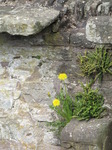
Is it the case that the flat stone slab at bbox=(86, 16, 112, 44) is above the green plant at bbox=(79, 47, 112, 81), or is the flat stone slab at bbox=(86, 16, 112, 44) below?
above

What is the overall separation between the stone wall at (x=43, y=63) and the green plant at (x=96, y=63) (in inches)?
2.5

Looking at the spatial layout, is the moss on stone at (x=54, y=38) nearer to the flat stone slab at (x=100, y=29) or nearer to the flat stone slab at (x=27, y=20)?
the flat stone slab at (x=27, y=20)

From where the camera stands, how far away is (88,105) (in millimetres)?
3484

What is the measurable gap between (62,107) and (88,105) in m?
0.29

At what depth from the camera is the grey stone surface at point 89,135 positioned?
10.7ft

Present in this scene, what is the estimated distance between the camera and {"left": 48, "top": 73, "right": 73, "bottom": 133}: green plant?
3.55 m

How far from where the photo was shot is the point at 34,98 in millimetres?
3766

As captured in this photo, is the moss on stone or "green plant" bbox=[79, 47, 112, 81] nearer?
"green plant" bbox=[79, 47, 112, 81]

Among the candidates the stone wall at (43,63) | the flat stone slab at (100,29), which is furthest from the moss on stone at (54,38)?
the flat stone slab at (100,29)

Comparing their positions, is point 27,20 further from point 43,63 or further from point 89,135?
point 89,135

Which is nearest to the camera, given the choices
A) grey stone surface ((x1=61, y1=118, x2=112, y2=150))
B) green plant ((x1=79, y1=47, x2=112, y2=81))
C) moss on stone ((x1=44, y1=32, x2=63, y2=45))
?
grey stone surface ((x1=61, y1=118, x2=112, y2=150))

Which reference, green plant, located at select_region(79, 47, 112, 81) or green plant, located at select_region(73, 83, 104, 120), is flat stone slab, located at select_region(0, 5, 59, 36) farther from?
green plant, located at select_region(73, 83, 104, 120)

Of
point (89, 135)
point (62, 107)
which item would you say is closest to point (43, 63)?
point (62, 107)

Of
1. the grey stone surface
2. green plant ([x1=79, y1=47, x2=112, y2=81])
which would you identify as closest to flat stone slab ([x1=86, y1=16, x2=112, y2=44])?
green plant ([x1=79, y1=47, x2=112, y2=81])
